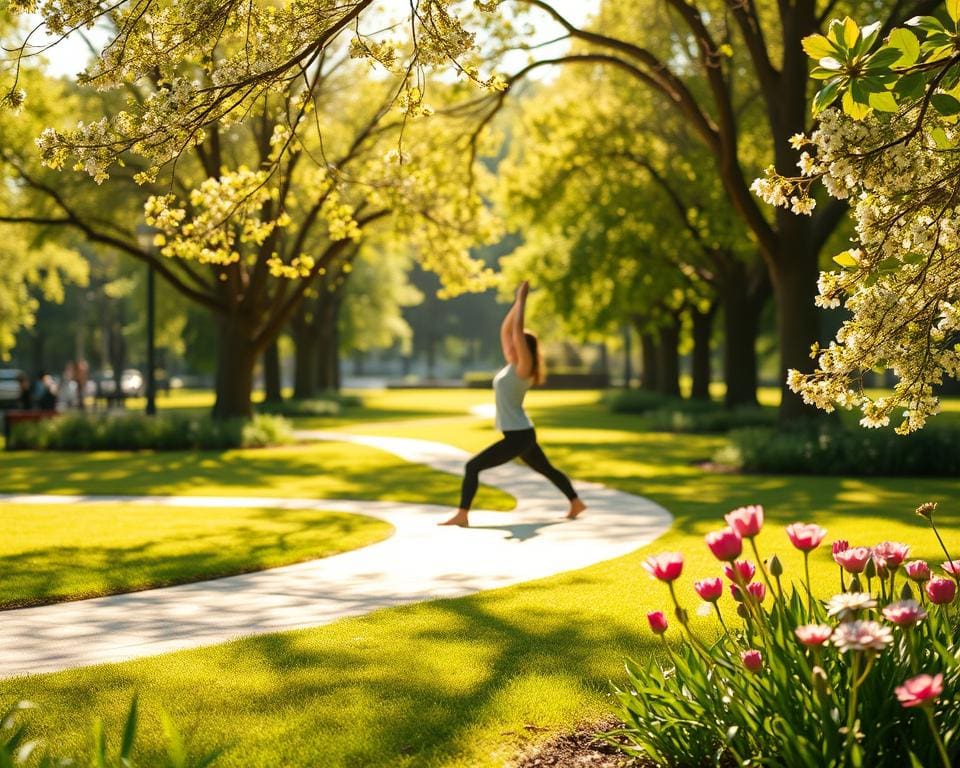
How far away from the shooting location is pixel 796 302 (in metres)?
17.7

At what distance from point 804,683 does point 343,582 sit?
16.8ft

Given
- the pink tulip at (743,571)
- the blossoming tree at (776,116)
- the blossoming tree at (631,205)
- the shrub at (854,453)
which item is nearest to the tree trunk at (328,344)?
the blossoming tree at (631,205)

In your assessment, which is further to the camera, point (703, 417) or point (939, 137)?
point (703, 417)

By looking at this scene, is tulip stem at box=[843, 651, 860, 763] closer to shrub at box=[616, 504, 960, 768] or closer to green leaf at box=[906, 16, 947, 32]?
shrub at box=[616, 504, 960, 768]

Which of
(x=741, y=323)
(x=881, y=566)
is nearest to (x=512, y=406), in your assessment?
(x=881, y=566)

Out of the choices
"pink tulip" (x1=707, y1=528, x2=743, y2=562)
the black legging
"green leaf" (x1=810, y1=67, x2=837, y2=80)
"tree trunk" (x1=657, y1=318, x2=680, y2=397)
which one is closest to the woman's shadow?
the black legging

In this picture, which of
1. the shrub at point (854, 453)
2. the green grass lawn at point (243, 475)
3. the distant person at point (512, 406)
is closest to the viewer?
the distant person at point (512, 406)

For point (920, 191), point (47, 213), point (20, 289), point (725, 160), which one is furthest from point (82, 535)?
point (20, 289)

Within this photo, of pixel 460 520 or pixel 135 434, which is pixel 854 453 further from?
pixel 135 434

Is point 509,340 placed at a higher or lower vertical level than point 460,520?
higher

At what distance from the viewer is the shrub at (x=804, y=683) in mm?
3500

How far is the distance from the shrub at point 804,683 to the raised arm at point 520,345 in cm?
696

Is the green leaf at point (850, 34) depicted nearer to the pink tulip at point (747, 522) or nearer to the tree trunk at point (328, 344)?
the pink tulip at point (747, 522)

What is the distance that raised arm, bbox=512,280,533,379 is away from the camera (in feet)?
36.4
